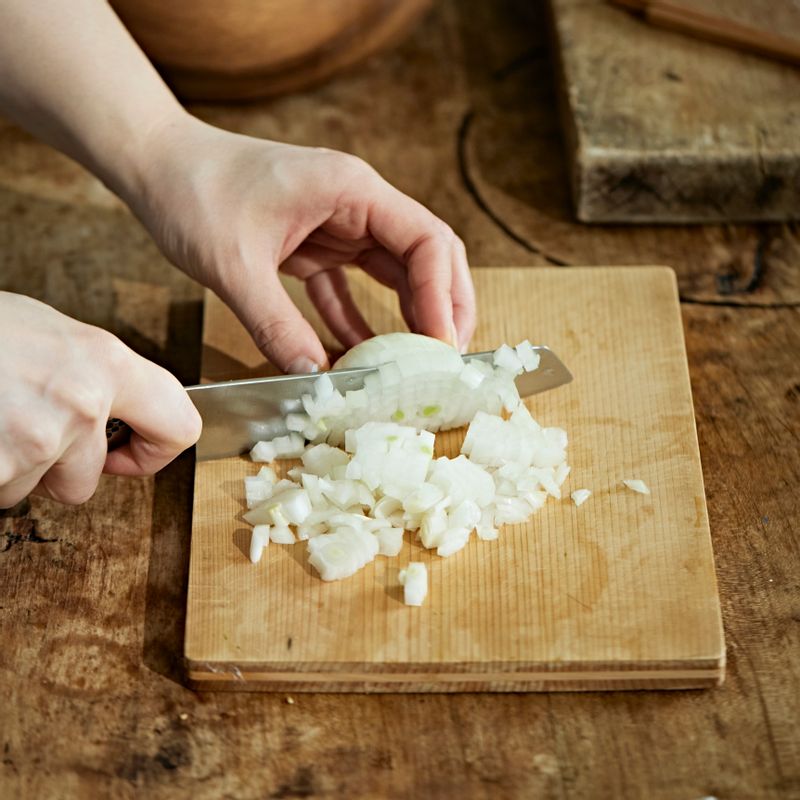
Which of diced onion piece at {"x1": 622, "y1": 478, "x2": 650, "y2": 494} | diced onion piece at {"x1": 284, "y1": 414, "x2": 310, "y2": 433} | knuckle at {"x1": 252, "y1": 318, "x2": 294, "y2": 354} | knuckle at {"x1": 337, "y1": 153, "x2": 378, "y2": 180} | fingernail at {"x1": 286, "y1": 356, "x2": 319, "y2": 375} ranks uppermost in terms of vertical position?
knuckle at {"x1": 337, "y1": 153, "x2": 378, "y2": 180}

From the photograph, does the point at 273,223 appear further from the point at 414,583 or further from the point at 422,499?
the point at 414,583

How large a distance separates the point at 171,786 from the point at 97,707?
15 centimetres

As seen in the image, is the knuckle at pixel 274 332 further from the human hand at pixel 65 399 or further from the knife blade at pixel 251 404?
the human hand at pixel 65 399

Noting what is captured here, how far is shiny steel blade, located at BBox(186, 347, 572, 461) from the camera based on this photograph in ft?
4.74

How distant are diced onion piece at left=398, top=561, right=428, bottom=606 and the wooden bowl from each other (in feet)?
3.94

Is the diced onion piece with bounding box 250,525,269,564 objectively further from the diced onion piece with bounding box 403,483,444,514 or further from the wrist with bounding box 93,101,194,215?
the wrist with bounding box 93,101,194,215

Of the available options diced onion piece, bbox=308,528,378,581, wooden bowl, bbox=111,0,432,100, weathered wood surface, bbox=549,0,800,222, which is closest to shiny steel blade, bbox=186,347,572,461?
diced onion piece, bbox=308,528,378,581

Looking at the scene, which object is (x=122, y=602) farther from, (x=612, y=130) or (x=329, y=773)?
(x=612, y=130)

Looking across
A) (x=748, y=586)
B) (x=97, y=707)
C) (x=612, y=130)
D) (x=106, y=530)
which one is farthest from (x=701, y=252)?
(x=97, y=707)

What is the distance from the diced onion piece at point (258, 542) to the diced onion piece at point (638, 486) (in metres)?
0.51

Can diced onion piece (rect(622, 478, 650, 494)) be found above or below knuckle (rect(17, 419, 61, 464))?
below

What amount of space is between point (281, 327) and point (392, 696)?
54cm

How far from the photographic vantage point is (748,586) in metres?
1.40

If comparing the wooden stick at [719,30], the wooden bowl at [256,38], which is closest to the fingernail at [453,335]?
the wooden bowl at [256,38]
